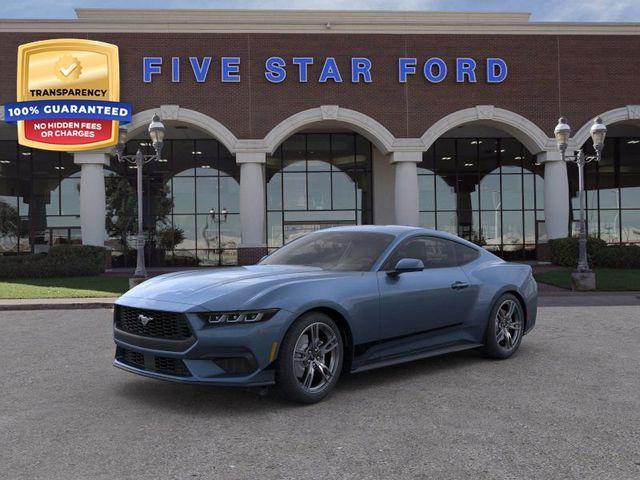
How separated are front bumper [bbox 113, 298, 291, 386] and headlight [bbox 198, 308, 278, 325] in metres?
0.03

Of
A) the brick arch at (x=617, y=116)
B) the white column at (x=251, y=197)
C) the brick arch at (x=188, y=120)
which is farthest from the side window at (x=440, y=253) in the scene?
the brick arch at (x=617, y=116)

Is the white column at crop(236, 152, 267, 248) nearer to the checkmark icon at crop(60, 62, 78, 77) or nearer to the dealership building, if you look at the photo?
the dealership building

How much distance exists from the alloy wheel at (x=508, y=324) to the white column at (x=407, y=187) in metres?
18.1

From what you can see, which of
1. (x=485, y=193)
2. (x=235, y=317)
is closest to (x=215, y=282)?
(x=235, y=317)

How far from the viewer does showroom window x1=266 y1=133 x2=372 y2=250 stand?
97.9ft

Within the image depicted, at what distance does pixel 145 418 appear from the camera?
180 inches

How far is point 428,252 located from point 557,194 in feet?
69.6

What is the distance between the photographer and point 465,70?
25219 mm

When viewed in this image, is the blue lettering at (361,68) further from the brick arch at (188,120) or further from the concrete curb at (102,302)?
the concrete curb at (102,302)

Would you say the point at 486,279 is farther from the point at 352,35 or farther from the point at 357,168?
the point at 357,168

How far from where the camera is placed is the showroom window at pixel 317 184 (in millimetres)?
29844

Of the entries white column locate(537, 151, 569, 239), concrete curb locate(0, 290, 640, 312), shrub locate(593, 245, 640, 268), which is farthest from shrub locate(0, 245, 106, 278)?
shrub locate(593, 245, 640, 268)

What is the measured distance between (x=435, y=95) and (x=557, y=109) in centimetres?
536

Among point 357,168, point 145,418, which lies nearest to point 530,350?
point 145,418
